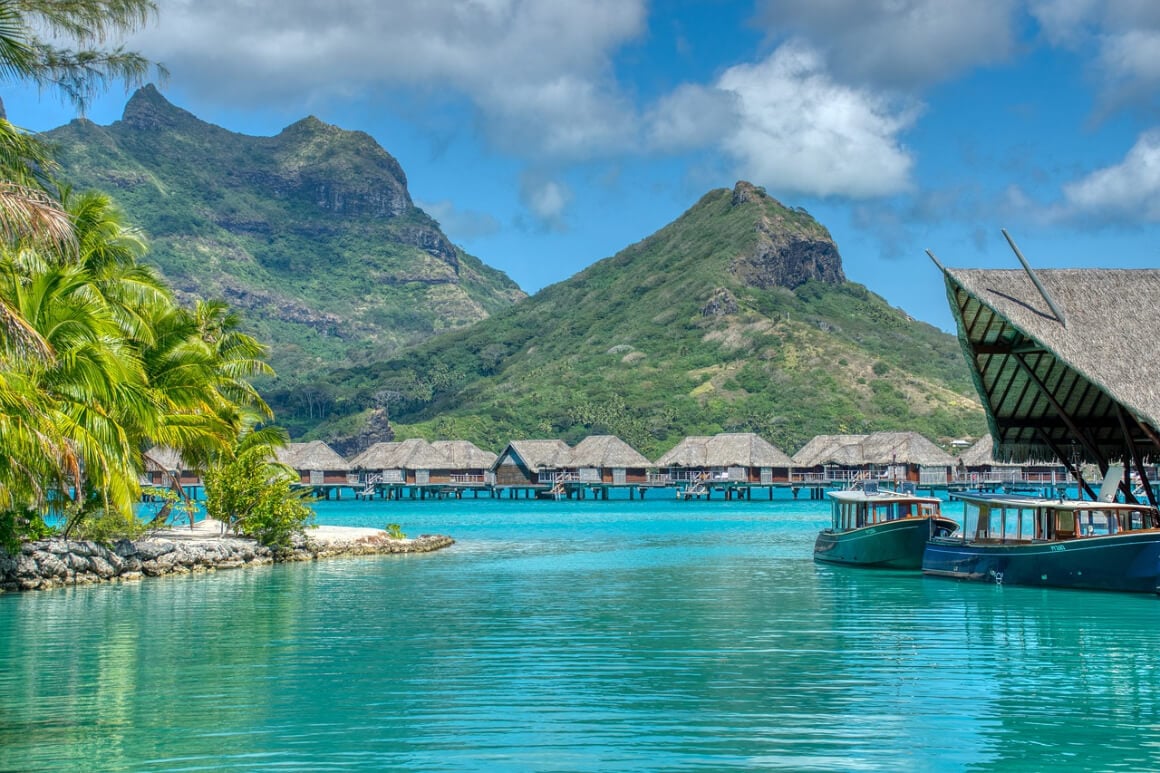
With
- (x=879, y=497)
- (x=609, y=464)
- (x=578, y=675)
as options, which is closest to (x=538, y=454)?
(x=609, y=464)

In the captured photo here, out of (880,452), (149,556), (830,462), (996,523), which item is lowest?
(149,556)

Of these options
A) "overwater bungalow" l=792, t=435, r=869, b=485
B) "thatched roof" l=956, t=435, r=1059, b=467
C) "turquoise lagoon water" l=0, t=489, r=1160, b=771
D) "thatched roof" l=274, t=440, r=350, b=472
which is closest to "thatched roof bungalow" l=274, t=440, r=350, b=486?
"thatched roof" l=274, t=440, r=350, b=472

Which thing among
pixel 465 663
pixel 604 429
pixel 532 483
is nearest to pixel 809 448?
pixel 532 483

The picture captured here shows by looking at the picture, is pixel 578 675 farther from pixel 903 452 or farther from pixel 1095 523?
pixel 903 452

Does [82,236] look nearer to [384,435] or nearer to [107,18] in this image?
[107,18]

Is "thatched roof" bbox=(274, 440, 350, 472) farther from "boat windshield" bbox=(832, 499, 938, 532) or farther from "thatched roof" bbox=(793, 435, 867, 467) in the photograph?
"boat windshield" bbox=(832, 499, 938, 532)

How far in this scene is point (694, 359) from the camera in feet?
440

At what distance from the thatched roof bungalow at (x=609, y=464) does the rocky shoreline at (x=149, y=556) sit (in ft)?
181

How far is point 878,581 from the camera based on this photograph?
27.3 metres

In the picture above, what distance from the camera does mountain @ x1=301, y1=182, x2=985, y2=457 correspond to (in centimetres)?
11694

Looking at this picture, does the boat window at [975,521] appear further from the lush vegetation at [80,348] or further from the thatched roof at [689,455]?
the thatched roof at [689,455]

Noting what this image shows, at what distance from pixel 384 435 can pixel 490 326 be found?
50255 mm

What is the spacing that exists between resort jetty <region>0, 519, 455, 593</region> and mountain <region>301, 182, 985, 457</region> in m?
76.6

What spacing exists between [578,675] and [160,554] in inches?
680
